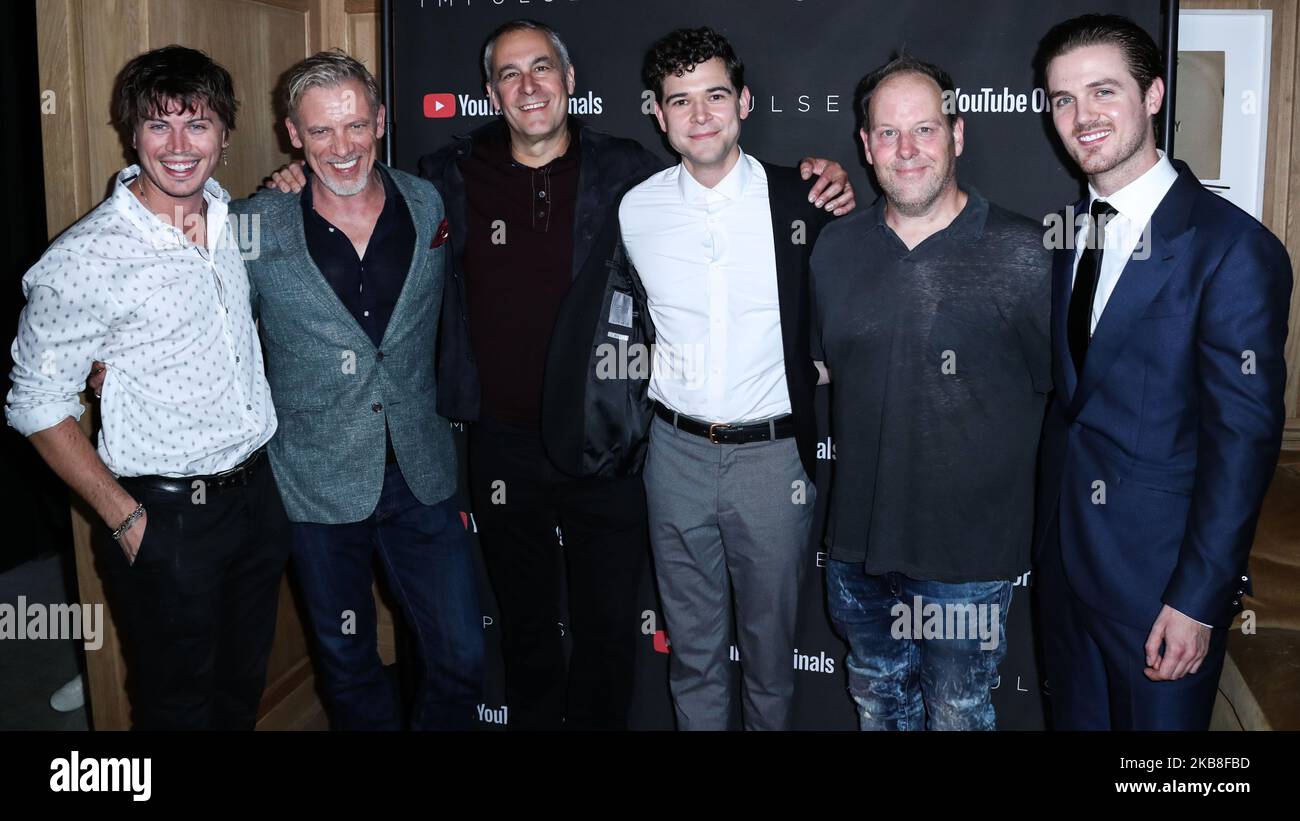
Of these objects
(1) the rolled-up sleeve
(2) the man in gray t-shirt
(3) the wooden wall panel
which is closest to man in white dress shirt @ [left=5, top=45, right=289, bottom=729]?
(1) the rolled-up sleeve

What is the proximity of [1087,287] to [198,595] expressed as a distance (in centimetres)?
214

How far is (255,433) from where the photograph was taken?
256 cm

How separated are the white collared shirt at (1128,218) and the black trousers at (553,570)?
1307mm

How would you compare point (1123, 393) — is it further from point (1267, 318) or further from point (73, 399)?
point (73, 399)

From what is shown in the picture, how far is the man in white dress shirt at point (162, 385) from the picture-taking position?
2.33 m

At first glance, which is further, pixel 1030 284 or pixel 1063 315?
pixel 1030 284

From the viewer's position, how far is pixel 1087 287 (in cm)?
223

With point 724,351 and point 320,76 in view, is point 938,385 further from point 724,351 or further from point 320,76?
point 320,76

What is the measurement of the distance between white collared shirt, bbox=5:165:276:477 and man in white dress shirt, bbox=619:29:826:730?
41.3 inches

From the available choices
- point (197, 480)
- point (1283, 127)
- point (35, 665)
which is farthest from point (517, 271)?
point (35, 665)

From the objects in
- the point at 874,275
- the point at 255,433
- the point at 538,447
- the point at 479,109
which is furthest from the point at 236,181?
the point at 874,275

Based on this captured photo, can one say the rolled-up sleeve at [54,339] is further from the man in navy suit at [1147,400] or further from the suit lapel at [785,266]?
the man in navy suit at [1147,400]

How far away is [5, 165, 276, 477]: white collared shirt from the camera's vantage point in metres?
2.30

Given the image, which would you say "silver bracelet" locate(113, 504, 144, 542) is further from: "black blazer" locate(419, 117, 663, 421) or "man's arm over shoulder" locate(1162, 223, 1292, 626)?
"man's arm over shoulder" locate(1162, 223, 1292, 626)
